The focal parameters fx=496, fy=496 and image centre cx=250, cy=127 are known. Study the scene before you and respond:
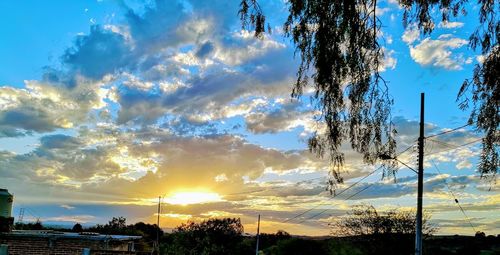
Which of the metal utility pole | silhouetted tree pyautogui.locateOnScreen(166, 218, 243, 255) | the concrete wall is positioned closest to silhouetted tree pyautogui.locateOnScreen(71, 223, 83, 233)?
silhouetted tree pyautogui.locateOnScreen(166, 218, 243, 255)

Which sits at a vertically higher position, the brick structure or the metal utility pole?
the metal utility pole

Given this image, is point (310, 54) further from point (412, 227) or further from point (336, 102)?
point (412, 227)

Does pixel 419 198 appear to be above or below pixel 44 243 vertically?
above

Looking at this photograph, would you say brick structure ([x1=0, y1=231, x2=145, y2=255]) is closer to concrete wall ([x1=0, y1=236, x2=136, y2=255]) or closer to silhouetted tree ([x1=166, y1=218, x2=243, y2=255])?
concrete wall ([x1=0, y1=236, x2=136, y2=255])

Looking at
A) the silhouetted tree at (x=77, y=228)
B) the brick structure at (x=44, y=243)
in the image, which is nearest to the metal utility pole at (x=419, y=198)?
the brick structure at (x=44, y=243)

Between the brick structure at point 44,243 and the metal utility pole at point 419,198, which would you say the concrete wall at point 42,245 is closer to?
the brick structure at point 44,243

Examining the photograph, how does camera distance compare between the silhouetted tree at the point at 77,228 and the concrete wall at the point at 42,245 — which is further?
the silhouetted tree at the point at 77,228

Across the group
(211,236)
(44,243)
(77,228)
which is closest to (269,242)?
(211,236)

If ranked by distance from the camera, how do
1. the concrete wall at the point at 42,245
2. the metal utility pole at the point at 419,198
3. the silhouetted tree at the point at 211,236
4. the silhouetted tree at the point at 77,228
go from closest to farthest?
the metal utility pole at the point at 419,198
the concrete wall at the point at 42,245
the silhouetted tree at the point at 77,228
the silhouetted tree at the point at 211,236

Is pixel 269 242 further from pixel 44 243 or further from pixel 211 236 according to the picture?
pixel 44 243

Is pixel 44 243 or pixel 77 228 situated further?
pixel 77 228

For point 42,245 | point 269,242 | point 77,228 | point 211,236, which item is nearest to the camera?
point 42,245

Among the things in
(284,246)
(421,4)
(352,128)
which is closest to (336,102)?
(352,128)

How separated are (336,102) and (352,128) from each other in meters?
0.43
